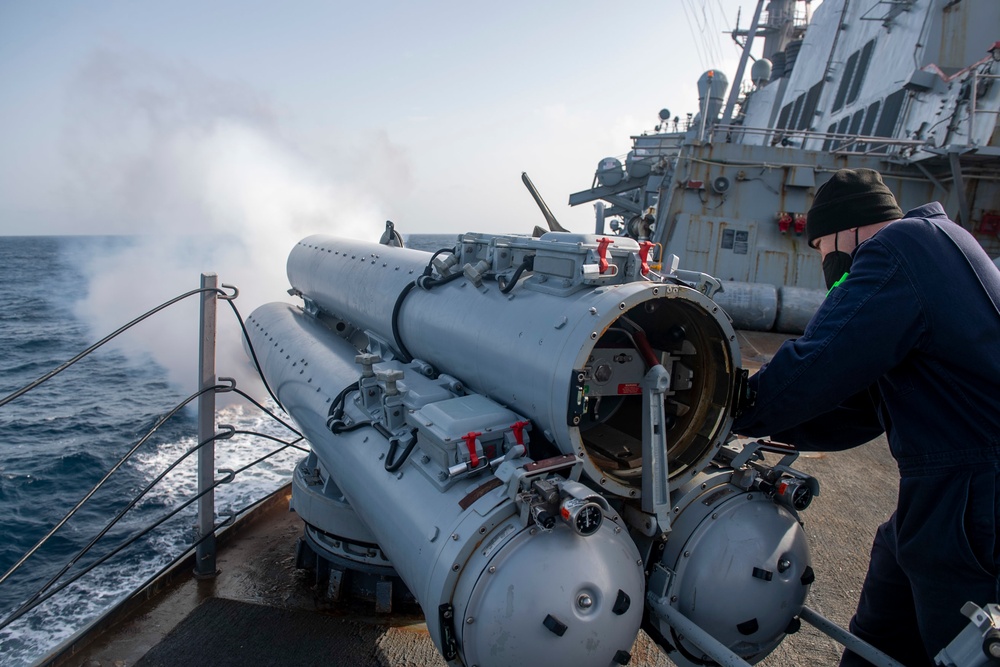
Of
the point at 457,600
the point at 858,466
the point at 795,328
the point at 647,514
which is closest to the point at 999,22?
the point at 795,328

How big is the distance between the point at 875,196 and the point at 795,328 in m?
9.54

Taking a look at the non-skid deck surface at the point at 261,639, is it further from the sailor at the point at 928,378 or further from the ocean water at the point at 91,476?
the sailor at the point at 928,378

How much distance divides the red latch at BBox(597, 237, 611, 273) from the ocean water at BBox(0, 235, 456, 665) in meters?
3.66

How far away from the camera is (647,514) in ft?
8.75

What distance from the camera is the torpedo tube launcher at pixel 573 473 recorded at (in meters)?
2.29

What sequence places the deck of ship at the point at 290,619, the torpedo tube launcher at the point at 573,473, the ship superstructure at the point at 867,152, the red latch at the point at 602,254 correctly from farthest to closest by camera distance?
the ship superstructure at the point at 867,152 → the deck of ship at the point at 290,619 → the red latch at the point at 602,254 → the torpedo tube launcher at the point at 573,473

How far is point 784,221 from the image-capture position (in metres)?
12.4

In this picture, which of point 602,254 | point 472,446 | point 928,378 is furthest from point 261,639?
point 928,378

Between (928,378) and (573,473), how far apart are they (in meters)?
1.31

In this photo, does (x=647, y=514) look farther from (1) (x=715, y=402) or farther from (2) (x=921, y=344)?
(2) (x=921, y=344)

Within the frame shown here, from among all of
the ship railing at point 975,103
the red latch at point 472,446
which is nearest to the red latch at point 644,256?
the red latch at point 472,446

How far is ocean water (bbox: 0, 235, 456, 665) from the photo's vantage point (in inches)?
284

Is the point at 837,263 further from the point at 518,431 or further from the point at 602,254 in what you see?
the point at 518,431

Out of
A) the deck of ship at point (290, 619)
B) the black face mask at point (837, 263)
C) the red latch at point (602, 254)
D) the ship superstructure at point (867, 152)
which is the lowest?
the deck of ship at point (290, 619)
